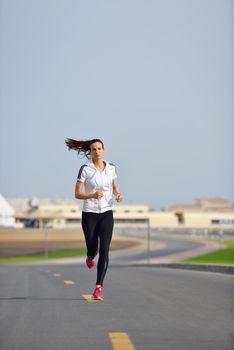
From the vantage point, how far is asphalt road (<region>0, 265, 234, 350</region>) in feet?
24.7

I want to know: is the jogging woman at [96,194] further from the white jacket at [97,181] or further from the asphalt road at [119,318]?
the asphalt road at [119,318]

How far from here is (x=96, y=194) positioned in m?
10.7

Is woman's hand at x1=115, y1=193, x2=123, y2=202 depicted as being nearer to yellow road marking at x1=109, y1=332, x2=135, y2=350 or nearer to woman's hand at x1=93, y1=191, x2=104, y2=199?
woman's hand at x1=93, y1=191, x2=104, y2=199

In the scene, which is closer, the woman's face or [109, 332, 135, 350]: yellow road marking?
[109, 332, 135, 350]: yellow road marking

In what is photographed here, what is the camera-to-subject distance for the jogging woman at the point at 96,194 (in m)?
10.9

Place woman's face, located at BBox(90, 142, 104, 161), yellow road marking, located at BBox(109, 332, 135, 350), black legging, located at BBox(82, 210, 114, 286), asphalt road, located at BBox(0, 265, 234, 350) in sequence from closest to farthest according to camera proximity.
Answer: yellow road marking, located at BBox(109, 332, 135, 350)
asphalt road, located at BBox(0, 265, 234, 350)
woman's face, located at BBox(90, 142, 104, 161)
black legging, located at BBox(82, 210, 114, 286)

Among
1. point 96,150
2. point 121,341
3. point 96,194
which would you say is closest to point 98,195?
point 96,194

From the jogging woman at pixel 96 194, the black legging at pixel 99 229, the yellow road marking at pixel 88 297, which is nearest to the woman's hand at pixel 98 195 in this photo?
the jogging woman at pixel 96 194

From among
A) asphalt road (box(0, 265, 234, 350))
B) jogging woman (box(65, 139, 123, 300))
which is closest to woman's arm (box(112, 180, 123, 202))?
jogging woman (box(65, 139, 123, 300))

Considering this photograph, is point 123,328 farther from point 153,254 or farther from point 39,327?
point 153,254

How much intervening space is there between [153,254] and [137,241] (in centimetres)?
2143

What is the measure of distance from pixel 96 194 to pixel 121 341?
3.42m

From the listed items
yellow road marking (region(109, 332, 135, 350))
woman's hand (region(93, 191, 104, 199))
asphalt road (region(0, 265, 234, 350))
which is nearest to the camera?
yellow road marking (region(109, 332, 135, 350))

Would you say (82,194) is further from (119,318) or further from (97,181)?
(119,318)
